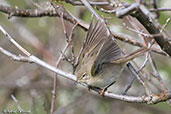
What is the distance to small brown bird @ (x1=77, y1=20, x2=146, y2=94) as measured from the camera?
269 cm

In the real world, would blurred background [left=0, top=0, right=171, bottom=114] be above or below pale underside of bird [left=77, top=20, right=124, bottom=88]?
below

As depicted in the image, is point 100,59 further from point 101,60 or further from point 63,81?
point 63,81

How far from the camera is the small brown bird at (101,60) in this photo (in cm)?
269

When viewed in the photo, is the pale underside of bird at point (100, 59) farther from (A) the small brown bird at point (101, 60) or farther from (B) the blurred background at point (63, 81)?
(B) the blurred background at point (63, 81)

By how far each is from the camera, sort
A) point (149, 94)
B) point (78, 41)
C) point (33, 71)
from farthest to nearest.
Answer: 1. point (33, 71)
2. point (78, 41)
3. point (149, 94)

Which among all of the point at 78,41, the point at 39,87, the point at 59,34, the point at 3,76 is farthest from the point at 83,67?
the point at 3,76

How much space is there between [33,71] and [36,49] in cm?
45

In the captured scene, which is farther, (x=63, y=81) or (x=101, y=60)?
(x=63, y=81)

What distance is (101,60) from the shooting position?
2.73m

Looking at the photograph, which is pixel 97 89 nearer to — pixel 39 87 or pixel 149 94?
pixel 149 94

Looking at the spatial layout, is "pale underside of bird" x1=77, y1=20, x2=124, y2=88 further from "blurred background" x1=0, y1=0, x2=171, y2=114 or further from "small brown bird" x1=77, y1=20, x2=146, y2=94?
"blurred background" x1=0, y1=0, x2=171, y2=114

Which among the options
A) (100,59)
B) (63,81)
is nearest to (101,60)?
(100,59)

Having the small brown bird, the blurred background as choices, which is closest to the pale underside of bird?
the small brown bird

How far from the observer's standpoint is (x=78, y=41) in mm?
4641
